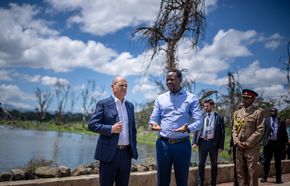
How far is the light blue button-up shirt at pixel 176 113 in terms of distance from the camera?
4254mm

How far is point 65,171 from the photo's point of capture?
18.6 ft

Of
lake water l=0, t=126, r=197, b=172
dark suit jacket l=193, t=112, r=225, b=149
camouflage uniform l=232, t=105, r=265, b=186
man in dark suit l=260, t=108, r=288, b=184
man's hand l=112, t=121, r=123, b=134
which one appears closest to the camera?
man's hand l=112, t=121, r=123, b=134

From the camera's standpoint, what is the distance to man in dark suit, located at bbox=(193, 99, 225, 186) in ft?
21.9

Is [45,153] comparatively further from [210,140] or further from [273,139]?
[210,140]

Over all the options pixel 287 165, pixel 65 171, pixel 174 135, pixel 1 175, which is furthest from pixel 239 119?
pixel 287 165

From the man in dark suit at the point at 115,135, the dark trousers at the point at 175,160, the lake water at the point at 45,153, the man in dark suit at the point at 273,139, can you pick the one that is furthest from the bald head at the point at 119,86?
→ the man in dark suit at the point at 273,139

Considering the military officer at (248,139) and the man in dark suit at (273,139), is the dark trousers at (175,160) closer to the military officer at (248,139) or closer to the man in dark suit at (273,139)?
the military officer at (248,139)

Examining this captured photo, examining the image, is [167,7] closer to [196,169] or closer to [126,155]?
[196,169]

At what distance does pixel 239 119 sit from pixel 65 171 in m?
3.13

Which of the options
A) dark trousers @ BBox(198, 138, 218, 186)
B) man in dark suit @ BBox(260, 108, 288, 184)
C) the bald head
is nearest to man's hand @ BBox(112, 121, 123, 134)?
the bald head

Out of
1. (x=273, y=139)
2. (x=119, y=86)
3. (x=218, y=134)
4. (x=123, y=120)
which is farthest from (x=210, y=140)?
(x=119, y=86)

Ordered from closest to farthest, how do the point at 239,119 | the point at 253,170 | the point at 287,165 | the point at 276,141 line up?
the point at 253,170, the point at 239,119, the point at 276,141, the point at 287,165

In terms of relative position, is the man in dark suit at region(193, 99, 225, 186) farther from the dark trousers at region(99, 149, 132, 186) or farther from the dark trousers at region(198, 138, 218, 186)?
the dark trousers at region(99, 149, 132, 186)

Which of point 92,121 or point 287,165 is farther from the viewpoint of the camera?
point 287,165
